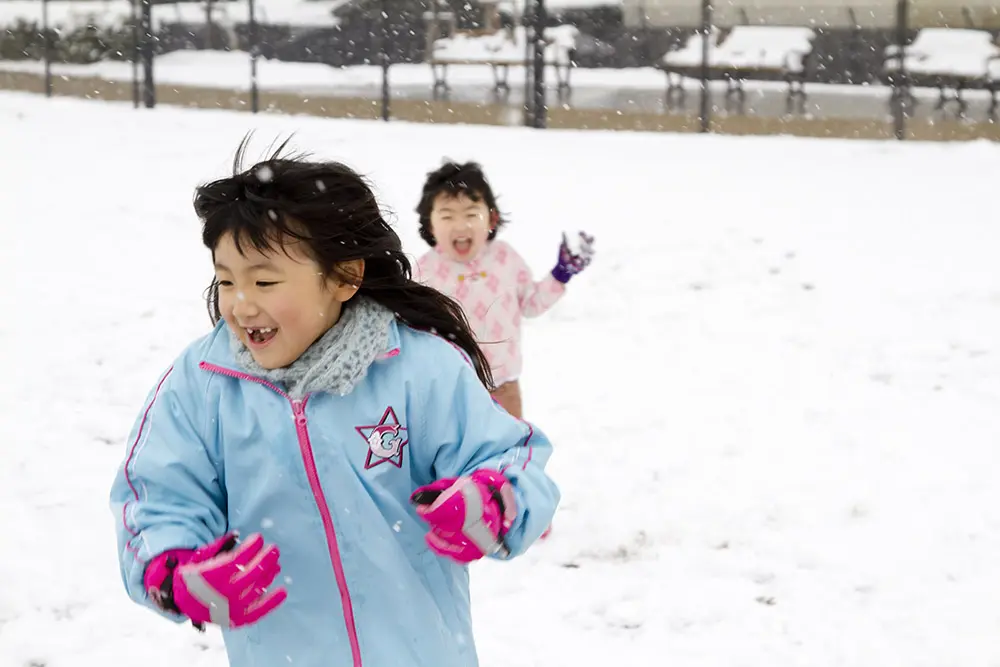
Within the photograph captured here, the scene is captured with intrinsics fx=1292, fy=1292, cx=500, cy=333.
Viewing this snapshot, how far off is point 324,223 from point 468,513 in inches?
23.3

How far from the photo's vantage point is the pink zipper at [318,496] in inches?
85.7

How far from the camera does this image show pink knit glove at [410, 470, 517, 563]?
2.02m

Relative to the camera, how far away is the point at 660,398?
6.61m

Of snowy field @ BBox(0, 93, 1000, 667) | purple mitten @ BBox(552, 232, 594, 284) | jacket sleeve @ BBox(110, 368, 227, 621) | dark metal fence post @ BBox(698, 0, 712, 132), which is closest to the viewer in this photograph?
jacket sleeve @ BBox(110, 368, 227, 621)

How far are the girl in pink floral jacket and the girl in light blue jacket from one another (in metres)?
2.36

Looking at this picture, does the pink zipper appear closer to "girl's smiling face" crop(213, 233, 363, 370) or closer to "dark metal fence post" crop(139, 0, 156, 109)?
"girl's smiling face" crop(213, 233, 363, 370)

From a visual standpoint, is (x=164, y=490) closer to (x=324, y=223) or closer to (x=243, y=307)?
(x=243, y=307)

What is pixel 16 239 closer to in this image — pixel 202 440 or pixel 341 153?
pixel 341 153

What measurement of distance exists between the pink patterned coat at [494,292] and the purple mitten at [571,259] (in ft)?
0.12

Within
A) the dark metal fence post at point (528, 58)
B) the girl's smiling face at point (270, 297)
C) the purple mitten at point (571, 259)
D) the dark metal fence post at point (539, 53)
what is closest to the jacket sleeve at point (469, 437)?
the girl's smiling face at point (270, 297)

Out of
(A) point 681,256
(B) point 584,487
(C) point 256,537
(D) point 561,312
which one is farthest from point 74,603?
(A) point 681,256

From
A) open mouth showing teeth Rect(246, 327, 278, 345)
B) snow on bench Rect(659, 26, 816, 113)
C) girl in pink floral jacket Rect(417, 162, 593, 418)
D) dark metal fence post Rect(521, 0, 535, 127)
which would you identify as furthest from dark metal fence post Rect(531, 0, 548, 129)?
open mouth showing teeth Rect(246, 327, 278, 345)

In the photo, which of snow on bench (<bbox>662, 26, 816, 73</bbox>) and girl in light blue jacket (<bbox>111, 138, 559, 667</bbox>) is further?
snow on bench (<bbox>662, 26, 816, 73</bbox>)

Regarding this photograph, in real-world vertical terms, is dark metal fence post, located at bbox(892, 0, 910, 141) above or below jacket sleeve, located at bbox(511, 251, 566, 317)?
above
